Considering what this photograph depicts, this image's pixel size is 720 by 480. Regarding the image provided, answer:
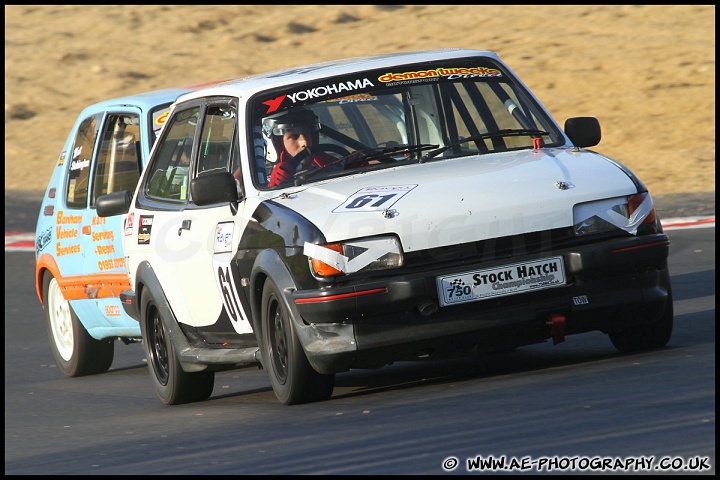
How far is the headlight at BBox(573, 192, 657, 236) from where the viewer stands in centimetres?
753

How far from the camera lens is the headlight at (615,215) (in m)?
A: 7.53

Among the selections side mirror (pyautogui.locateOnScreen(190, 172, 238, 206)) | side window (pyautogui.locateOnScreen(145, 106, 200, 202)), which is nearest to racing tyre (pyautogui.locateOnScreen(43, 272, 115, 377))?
side window (pyautogui.locateOnScreen(145, 106, 200, 202))

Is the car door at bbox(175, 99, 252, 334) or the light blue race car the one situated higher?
the car door at bbox(175, 99, 252, 334)

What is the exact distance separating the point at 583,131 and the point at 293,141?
5.38ft

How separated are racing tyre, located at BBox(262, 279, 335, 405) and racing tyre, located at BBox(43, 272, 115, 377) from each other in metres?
3.44

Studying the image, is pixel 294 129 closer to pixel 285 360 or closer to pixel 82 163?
pixel 285 360

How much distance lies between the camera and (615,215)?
24.9 feet

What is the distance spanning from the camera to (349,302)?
23.8ft

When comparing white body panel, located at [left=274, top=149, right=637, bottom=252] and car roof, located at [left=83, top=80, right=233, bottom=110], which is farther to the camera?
car roof, located at [left=83, top=80, right=233, bottom=110]

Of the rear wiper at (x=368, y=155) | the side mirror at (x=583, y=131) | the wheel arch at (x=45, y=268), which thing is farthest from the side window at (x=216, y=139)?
the wheel arch at (x=45, y=268)

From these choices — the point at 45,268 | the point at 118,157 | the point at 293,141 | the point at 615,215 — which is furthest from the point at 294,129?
the point at 45,268

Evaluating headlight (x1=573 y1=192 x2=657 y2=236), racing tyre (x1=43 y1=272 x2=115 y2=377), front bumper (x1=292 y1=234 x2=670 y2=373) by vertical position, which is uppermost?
headlight (x1=573 y1=192 x2=657 y2=236)

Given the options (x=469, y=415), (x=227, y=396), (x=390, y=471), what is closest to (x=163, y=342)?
(x=227, y=396)

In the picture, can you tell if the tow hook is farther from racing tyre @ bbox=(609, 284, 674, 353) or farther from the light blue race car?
the light blue race car
